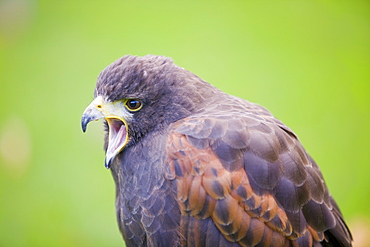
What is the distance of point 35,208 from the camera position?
6.99 metres

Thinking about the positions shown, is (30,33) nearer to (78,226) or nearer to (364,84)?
(78,226)

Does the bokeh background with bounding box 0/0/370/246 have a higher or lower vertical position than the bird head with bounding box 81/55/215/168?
lower

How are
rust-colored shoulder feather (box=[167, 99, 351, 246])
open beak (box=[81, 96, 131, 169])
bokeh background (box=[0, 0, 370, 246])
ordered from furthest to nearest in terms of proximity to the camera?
1. bokeh background (box=[0, 0, 370, 246])
2. open beak (box=[81, 96, 131, 169])
3. rust-colored shoulder feather (box=[167, 99, 351, 246])

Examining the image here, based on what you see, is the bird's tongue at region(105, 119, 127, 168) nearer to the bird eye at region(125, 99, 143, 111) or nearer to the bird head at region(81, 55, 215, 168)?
the bird head at region(81, 55, 215, 168)

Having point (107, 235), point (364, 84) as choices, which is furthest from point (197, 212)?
point (364, 84)

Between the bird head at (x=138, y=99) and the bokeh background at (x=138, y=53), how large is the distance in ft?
9.35

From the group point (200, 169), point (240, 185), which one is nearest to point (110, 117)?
point (200, 169)

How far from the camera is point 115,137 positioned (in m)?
4.40

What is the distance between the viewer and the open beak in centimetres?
416

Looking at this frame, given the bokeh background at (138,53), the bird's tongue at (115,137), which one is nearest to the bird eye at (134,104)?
the bird's tongue at (115,137)

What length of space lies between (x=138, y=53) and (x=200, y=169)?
5.09 metres

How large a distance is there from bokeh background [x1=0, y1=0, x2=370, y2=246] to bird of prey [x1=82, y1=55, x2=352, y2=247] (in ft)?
9.06

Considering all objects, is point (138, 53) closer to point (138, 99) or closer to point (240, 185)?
point (138, 99)

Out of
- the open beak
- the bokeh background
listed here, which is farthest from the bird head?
the bokeh background
